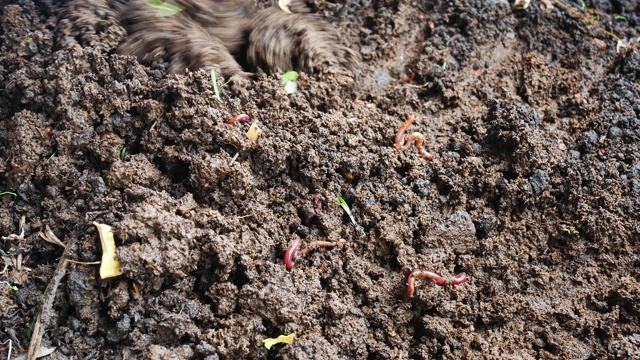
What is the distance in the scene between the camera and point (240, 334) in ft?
7.21

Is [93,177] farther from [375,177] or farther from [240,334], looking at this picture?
[375,177]

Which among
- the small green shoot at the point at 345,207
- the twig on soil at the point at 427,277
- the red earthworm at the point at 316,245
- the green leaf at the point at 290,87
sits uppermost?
the green leaf at the point at 290,87

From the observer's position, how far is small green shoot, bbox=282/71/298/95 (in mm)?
2770

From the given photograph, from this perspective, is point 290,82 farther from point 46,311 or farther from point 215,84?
point 46,311

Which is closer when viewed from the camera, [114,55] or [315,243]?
[315,243]

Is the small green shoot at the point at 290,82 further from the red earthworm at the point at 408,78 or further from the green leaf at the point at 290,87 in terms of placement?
the red earthworm at the point at 408,78

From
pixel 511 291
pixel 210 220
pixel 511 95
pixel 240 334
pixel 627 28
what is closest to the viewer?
pixel 240 334

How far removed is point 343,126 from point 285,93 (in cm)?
33

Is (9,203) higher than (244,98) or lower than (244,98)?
lower

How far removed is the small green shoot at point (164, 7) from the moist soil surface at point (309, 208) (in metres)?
0.22

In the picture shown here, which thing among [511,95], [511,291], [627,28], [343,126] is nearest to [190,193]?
[343,126]

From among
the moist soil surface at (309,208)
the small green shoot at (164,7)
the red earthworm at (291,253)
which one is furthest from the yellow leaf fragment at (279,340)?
the small green shoot at (164,7)

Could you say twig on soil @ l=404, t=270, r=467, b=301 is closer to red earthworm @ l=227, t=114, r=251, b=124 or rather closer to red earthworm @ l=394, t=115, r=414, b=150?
red earthworm @ l=394, t=115, r=414, b=150

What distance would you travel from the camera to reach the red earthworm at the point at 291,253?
236 centimetres
